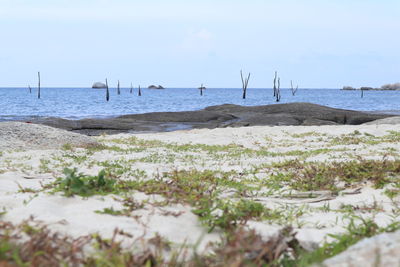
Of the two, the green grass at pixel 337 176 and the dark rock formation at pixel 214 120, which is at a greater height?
the green grass at pixel 337 176

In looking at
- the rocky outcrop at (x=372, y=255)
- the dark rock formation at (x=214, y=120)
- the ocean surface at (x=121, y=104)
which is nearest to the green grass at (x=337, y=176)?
the rocky outcrop at (x=372, y=255)

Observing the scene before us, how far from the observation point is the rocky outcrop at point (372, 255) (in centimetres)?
187

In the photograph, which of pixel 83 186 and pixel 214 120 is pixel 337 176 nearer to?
pixel 83 186

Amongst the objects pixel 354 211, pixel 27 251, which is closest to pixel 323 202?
pixel 354 211

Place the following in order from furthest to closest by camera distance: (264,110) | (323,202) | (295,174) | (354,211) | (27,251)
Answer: (264,110) → (295,174) → (323,202) → (354,211) → (27,251)

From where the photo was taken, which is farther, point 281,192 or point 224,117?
point 224,117

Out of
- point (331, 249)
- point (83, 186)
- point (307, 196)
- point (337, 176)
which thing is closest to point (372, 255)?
point (331, 249)

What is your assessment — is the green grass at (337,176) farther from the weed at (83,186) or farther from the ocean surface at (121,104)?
the ocean surface at (121,104)

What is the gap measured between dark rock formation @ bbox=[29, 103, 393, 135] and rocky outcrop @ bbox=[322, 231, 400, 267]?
20.9 metres

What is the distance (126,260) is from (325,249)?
1232 millimetres

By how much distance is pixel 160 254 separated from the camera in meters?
2.36

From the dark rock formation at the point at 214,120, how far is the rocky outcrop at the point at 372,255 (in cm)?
2085

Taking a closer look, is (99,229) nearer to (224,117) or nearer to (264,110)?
(224,117)

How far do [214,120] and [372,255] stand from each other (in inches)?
1043
